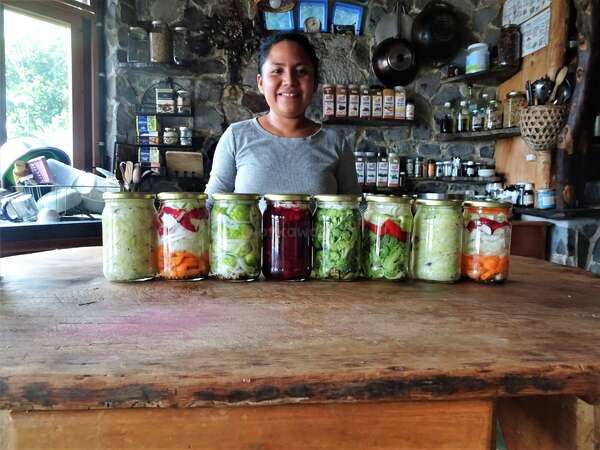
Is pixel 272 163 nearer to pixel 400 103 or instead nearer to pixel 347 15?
pixel 400 103

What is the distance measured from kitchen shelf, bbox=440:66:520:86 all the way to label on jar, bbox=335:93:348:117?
0.79 metres

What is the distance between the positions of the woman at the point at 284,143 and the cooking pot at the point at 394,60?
7.42 feet

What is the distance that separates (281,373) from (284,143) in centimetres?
112

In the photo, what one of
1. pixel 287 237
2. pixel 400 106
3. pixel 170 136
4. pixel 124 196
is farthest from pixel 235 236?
pixel 400 106

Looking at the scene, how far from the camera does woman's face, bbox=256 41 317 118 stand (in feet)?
4.74

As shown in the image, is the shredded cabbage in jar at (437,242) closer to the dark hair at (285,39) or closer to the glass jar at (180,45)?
the dark hair at (285,39)

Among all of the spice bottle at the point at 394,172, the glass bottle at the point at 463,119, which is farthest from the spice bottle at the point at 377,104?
the glass bottle at the point at 463,119

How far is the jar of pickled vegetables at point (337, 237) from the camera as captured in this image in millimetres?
888

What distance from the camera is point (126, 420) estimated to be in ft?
1.77

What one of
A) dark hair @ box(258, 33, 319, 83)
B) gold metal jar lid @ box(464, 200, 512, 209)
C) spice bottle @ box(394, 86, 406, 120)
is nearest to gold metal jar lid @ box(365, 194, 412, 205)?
gold metal jar lid @ box(464, 200, 512, 209)

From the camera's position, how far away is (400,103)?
3.63m

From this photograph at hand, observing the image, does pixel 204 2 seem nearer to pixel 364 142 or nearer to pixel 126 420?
pixel 364 142

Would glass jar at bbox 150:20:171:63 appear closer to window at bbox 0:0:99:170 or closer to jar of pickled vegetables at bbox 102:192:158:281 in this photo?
window at bbox 0:0:99:170

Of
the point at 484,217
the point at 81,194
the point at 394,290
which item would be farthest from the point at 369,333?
the point at 81,194
